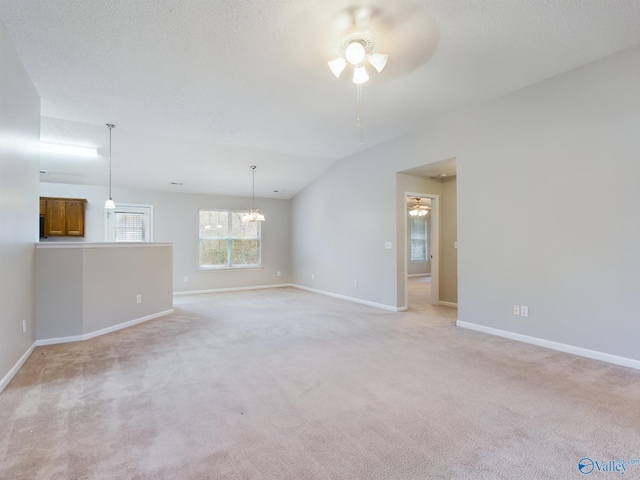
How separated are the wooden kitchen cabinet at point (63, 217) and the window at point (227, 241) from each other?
2.44m

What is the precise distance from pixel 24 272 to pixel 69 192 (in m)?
4.34

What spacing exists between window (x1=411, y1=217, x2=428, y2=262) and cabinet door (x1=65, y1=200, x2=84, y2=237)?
30.3 ft

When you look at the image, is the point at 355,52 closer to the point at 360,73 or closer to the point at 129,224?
the point at 360,73

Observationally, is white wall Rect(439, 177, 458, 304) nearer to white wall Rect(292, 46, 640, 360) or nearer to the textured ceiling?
white wall Rect(292, 46, 640, 360)

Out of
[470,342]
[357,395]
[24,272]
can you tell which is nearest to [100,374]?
[24,272]

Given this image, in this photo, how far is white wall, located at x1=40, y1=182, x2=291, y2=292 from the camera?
7.05 meters

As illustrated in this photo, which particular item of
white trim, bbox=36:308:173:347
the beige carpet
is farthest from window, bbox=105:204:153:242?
the beige carpet

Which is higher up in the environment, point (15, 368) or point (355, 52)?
point (355, 52)

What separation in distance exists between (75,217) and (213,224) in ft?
9.18

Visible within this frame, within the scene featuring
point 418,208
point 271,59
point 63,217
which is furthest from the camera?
point 418,208

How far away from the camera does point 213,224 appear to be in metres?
8.39

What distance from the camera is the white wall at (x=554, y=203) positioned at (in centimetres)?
315

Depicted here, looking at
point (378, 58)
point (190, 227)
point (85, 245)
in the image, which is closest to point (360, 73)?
point (378, 58)

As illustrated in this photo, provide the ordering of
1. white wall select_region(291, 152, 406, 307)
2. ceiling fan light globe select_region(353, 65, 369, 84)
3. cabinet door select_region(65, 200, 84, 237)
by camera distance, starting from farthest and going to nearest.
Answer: cabinet door select_region(65, 200, 84, 237) < white wall select_region(291, 152, 406, 307) < ceiling fan light globe select_region(353, 65, 369, 84)
